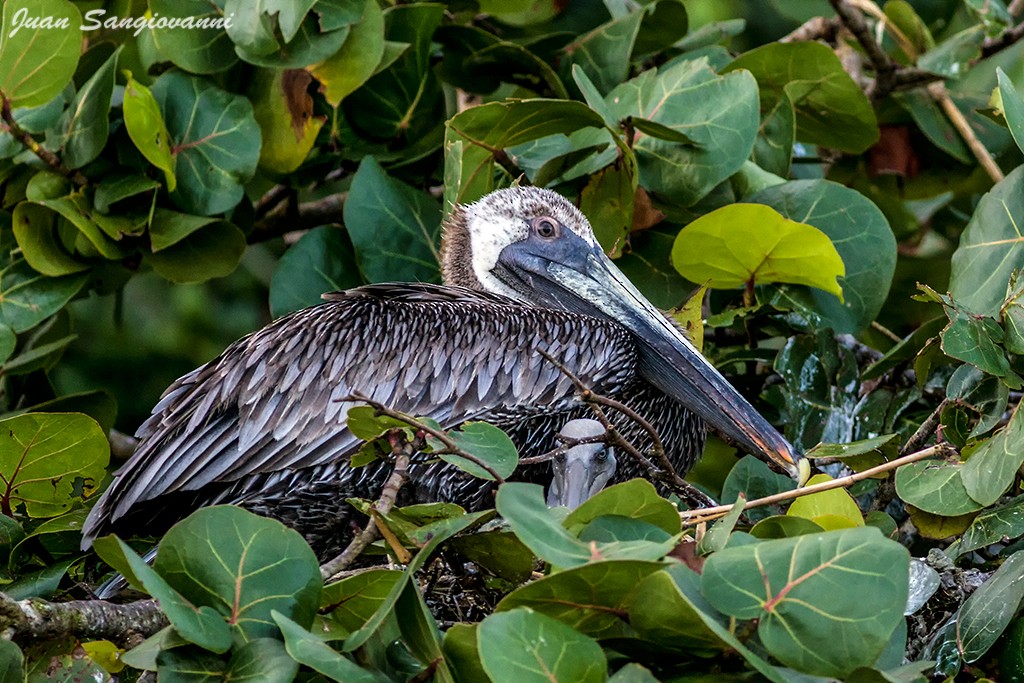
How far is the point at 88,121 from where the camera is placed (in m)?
3.95

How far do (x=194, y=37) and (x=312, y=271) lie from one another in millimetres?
884

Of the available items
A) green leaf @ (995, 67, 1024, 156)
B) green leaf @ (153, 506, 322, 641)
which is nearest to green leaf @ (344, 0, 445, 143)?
green leaf @ (995, 67, 1024, 156)

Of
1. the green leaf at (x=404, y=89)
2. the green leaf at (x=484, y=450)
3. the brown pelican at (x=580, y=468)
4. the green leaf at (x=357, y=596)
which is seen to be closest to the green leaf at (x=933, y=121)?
the green leaf at (x=404, y=89)

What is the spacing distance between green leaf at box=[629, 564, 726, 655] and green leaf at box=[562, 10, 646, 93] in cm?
268

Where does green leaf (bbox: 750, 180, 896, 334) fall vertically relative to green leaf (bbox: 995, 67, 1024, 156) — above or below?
below

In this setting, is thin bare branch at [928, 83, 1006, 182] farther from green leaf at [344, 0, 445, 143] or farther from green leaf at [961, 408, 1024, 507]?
green leaf at [961, 408, 1024, 507]

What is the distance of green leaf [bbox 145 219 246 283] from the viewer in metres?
4.16

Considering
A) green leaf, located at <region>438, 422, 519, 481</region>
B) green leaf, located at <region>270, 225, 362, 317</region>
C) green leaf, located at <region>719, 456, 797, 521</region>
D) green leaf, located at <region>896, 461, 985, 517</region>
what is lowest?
green leaf, located at <region>719, 456, 797, 521</region>

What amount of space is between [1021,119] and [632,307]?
132cm

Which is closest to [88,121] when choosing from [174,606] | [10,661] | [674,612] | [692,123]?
[692,123]

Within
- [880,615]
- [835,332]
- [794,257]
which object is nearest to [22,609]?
[880,615]

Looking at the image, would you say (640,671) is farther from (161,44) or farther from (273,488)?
(161,44)

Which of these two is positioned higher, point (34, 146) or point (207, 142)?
point (34, 146)

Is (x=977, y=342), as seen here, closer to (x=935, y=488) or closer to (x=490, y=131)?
(x=935, y=488)
